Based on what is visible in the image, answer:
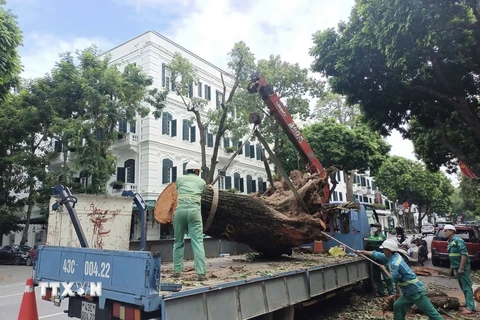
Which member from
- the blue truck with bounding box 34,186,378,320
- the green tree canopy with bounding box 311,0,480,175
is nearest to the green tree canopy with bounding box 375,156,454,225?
the green tree canopy with bounding box 311,0,480,175

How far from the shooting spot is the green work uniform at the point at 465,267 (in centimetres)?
640

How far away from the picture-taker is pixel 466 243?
12562 mm

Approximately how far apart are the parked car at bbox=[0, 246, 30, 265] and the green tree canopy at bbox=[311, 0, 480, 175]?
690 inches

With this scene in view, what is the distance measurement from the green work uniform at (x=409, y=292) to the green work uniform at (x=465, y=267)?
233cm

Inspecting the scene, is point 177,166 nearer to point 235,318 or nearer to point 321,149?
point 321,149

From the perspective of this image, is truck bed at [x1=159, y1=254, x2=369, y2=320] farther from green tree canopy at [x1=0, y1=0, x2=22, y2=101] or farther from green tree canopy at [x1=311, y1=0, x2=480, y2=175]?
green tree canopy at [x1=0, y1=0, x2=22, y2=101]

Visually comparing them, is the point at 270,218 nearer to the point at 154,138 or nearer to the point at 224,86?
the point at 224,86

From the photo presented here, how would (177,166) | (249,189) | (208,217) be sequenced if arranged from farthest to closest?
1. (249,189)
2. (177,166)
3. (208,217)

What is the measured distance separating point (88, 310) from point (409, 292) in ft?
12.7

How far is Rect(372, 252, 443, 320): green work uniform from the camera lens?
461 centimetres

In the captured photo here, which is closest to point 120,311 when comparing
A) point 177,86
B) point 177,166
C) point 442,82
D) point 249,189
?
point 442,82

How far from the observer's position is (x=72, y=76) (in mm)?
15914

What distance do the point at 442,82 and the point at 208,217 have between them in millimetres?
8947

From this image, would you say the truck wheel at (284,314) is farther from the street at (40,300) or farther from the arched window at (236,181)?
the arched window at (236,181)
